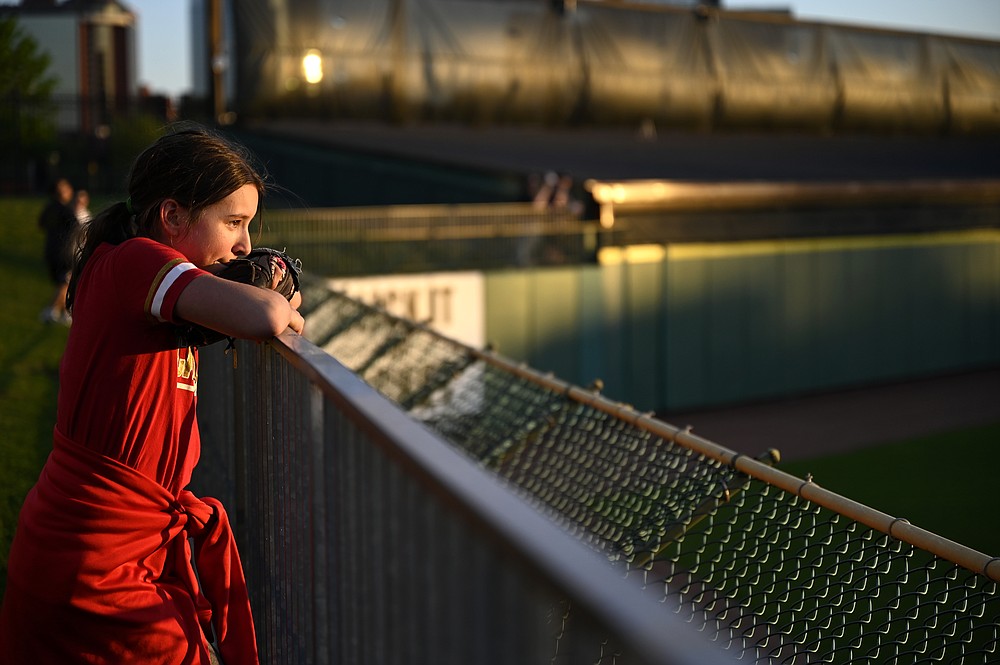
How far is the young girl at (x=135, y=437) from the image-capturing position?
7.66 ft

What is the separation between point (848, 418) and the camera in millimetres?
15859

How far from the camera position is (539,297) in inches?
600

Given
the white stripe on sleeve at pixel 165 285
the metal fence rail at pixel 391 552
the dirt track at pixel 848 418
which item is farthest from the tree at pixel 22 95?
the dirt track at pixel 848 418

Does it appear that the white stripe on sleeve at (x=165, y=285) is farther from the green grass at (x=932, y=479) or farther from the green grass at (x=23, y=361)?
the green grass at (x=932, y=479)

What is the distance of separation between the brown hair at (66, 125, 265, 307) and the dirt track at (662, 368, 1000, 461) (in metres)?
11.4

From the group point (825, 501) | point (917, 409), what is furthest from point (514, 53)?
point (825, 501)

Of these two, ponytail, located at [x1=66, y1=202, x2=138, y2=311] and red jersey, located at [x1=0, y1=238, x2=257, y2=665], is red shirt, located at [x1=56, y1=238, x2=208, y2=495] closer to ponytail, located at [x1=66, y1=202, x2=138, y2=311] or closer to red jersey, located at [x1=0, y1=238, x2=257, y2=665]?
red jersey, located at [x1=0, y1=238, x2=257, y2=665]

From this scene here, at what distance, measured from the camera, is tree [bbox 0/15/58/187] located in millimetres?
6656

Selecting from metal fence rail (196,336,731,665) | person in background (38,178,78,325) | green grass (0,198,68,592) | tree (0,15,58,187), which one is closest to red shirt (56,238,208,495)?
metal fence rail (196,336,731,665)

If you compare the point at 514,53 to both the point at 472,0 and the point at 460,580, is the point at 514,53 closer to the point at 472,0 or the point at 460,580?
the point at 472,0

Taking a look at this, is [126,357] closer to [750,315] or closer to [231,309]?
[231,309]

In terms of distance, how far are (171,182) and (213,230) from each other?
144 mm

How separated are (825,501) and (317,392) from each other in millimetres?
1620

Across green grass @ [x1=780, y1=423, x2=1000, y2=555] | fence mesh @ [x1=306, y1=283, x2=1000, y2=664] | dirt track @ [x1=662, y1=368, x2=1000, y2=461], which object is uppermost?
fence mesh @ [x1=306, y1=283, x2=1000, y2=664]
